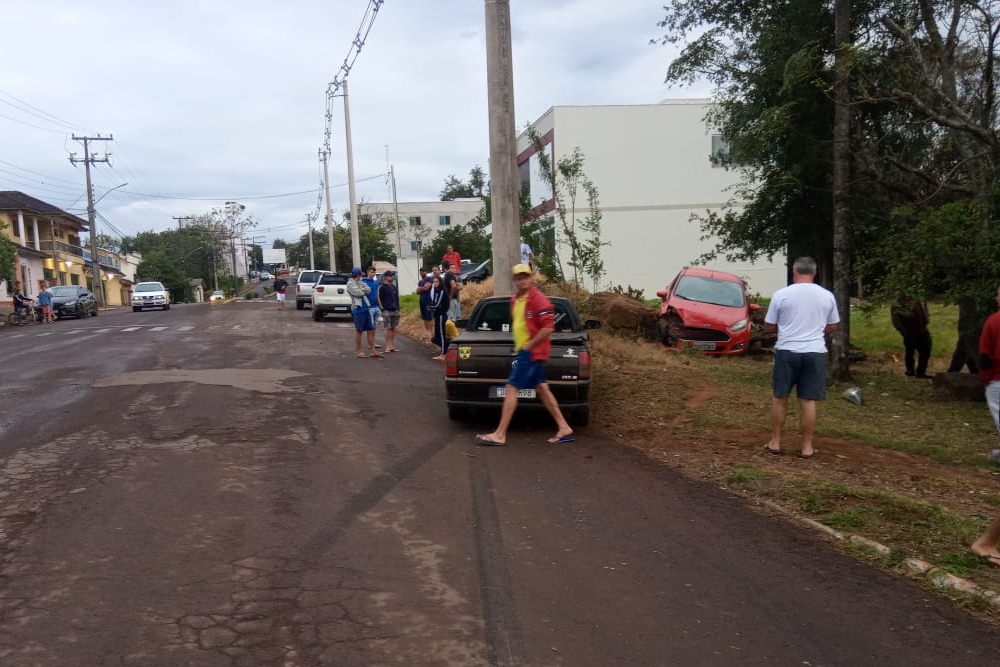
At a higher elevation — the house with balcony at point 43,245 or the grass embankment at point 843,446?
the house with balcony at point 43,245

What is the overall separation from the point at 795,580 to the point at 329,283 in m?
22.1

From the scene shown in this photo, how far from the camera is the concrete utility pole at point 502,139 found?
1224 centimetres

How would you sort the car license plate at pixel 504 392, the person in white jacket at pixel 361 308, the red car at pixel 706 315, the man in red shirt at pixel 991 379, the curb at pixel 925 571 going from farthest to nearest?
the red car at pixel 706 315
the person in white jacket at pixel 361 308
the car license plate at pixel 504 392
the man in red shirt at pixel 991 379
the curb at pixel 925 571

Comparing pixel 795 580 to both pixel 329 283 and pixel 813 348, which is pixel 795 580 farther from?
pixel 329 283

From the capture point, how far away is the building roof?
51.7 metres

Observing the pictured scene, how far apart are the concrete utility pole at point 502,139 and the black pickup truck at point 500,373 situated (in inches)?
135

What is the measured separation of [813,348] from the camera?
292 inches

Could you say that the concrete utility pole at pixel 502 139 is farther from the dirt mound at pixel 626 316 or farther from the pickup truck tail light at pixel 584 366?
the dirt mound at pixel 626 316

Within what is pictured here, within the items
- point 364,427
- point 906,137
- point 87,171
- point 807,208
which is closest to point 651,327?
point 807,208

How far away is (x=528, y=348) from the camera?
26.5ft

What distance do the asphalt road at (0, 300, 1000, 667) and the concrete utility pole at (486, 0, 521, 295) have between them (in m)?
4.20

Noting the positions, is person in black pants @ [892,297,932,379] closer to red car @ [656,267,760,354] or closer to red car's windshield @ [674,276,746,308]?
red car @ [656,267,760,354]

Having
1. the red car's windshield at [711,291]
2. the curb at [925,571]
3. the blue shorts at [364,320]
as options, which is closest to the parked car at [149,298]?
the blue shorts at [364,320]

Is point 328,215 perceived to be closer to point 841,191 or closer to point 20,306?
point 20,306
